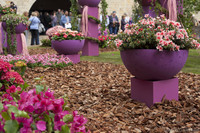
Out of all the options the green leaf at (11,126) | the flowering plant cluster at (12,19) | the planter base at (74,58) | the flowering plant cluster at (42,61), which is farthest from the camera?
the flowering plant cluster at (12,19)

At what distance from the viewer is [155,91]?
3.09 meters

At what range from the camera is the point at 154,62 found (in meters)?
2.94

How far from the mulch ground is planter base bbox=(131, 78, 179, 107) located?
0.08 meters

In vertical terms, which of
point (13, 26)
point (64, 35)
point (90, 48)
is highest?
point (13, 26)

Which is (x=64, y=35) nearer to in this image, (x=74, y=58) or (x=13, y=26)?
(x=74, y=58)

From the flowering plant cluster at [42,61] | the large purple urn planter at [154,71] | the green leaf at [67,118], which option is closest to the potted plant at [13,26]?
the flowering plant cluster at [42,61]

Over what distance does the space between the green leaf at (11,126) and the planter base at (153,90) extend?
214cm

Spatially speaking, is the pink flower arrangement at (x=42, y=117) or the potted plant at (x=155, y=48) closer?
the pink flower arrangement at (x=42, y=117)

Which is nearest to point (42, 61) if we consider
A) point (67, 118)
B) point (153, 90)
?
point (153, 90)

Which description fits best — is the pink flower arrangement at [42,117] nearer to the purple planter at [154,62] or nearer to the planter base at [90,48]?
the purple planter at [154,62]

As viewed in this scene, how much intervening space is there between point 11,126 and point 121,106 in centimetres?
214

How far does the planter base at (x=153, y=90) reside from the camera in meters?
3.09

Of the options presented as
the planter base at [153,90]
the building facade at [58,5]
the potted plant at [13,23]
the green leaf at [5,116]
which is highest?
the building facade at [58,5]

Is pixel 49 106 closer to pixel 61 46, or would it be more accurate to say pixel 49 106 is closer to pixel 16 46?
pixel 61 46
